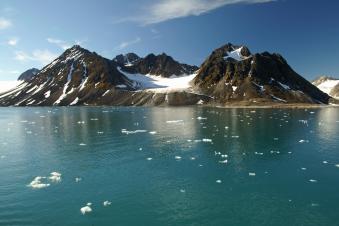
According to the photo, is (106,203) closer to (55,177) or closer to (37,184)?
(37,184)

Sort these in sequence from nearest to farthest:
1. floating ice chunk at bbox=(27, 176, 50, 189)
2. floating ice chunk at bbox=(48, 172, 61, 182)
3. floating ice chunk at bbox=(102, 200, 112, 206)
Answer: floating ice chunk at bbox=(102, 200, 112, 206) → floating ice chunk at bbox=(27, 176, 50, 189) → floating ice chunk at bbox=(48, 172, 61, 182)

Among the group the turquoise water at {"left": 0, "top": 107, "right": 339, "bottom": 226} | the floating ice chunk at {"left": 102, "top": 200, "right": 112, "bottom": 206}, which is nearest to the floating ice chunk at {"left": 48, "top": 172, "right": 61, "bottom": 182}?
the turquoise water at {"left": 0, "top": 107, "right": 339, "bottom": 226}

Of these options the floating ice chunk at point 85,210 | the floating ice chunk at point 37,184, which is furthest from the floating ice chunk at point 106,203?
the floating ice chunk at point 37,184

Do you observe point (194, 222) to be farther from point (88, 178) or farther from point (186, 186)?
point (88, 178)

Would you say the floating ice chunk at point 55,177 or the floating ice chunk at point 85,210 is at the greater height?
the floating ice chunk at point 55,177

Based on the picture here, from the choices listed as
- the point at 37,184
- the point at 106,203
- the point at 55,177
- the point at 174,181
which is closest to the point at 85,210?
the point at 106,203

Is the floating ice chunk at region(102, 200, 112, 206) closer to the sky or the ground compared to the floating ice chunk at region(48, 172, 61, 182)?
closer to the ground

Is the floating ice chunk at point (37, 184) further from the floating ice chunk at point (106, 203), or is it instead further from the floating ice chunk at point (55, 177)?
the floating ice chunk at point (106, 203)

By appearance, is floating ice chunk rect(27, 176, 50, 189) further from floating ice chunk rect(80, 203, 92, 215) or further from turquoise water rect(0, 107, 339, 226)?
floating ice chunk rect(80, 203, 92, 215)
